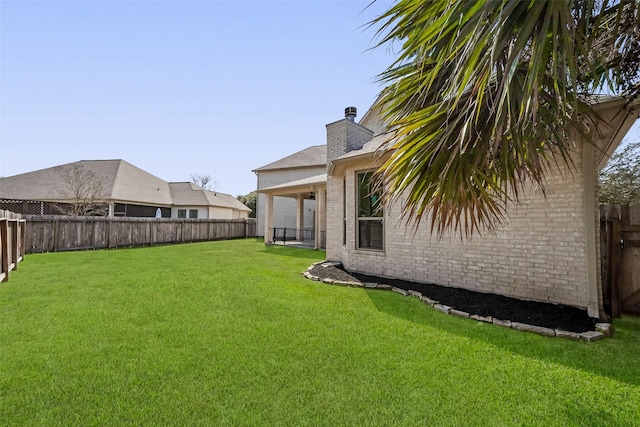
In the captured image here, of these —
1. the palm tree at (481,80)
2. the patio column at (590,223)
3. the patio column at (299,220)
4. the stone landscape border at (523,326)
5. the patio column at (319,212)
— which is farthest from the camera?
the patio column at (299,220)

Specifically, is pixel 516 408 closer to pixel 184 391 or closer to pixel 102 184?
pixel 184 391

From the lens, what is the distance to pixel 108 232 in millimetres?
13500

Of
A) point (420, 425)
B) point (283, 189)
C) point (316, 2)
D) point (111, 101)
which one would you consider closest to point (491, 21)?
point (420, 425)

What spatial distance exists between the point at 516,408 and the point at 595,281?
10.7ft

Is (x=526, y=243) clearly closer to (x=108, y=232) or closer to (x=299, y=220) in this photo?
(x=299, y=220)

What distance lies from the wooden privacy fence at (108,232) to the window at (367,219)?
12.3m

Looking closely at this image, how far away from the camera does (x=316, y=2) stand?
5664mm

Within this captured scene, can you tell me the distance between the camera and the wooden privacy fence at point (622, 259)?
437 cm

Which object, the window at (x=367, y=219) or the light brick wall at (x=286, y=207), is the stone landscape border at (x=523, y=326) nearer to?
the window at (x=367, y=219)

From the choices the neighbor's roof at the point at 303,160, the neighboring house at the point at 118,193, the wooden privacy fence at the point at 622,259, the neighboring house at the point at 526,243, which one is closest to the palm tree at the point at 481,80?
the neighboring house at the point at 526,243

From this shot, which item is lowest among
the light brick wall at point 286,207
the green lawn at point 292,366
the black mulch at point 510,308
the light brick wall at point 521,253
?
the green lawn at point 292,366

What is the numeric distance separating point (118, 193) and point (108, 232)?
6.64 m

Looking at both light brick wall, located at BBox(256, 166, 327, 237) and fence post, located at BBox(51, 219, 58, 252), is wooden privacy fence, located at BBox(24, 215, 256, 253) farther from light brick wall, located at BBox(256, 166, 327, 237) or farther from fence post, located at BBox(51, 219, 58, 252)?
light brick wall, located at BBox(256, 166, 327, 237)

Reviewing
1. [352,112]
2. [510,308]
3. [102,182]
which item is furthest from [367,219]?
[102,182]
